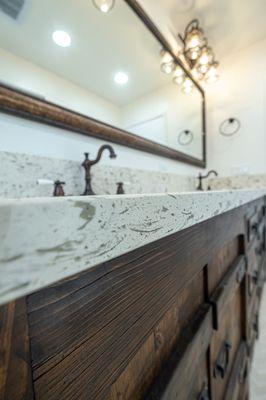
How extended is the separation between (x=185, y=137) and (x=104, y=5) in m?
0.98

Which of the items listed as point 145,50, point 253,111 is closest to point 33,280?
point 145,50

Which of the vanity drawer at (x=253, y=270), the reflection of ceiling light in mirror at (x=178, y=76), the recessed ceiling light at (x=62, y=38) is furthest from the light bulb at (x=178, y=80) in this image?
the vanity drawer at (x=253, y=270)

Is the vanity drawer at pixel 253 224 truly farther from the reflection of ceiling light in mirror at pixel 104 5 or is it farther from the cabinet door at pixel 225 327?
the reflection of ceiling light in mirror at pixel 104 5

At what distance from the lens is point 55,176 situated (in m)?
0.67

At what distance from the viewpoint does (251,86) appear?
1730 mm

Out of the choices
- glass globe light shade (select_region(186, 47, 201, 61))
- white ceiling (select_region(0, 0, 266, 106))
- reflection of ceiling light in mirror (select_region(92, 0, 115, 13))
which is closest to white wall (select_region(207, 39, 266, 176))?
white ceiling (select_region(0, 0, 266, 106))

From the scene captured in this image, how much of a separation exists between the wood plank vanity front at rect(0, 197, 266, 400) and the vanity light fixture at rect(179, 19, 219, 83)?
158cm

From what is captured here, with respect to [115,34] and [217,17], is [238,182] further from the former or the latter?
[115,34]

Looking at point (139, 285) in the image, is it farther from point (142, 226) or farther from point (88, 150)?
point (88, 150)

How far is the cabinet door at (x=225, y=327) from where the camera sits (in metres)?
0.44

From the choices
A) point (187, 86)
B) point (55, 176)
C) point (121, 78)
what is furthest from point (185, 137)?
point (55, 176)

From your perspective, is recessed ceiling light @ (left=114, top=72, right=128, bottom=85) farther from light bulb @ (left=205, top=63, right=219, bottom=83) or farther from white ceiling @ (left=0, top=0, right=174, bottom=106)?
light bulb @ (left=205, top=63, right=219, bottom=83)

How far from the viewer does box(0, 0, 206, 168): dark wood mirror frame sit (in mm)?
585

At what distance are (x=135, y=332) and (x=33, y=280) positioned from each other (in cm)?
16
